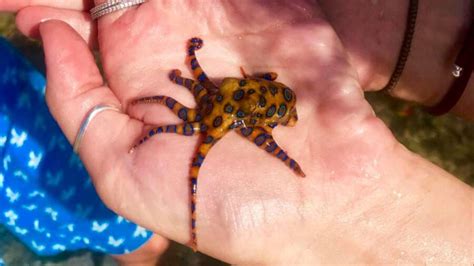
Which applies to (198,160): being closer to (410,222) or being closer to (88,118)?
(88,118)

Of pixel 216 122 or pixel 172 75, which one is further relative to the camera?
pixel 172 75

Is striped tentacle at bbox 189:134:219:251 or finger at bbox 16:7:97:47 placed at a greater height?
finger at bbox 16:7:97:47

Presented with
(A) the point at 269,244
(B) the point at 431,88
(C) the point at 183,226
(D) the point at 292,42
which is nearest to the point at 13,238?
(C) the point at 183,226

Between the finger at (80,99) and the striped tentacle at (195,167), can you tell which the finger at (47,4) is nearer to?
the finger at (80,99)

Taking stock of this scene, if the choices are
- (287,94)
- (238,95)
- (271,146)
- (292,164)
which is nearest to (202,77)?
(238,95)

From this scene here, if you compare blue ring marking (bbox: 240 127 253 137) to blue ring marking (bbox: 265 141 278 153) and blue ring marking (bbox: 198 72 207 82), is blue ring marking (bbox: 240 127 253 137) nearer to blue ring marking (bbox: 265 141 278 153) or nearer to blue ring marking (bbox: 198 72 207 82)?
blue ring marking (bbox: 265 141 278 153)

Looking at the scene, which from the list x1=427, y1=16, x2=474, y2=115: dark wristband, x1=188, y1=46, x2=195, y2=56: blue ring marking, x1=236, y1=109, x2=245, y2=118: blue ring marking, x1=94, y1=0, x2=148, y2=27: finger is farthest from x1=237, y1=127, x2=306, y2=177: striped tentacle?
x1=427, y1=16, x2=474, y2=115: dark wristband

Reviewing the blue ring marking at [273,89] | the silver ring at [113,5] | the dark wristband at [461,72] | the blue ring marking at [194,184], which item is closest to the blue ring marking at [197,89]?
the blue ring marking at [273,89]
